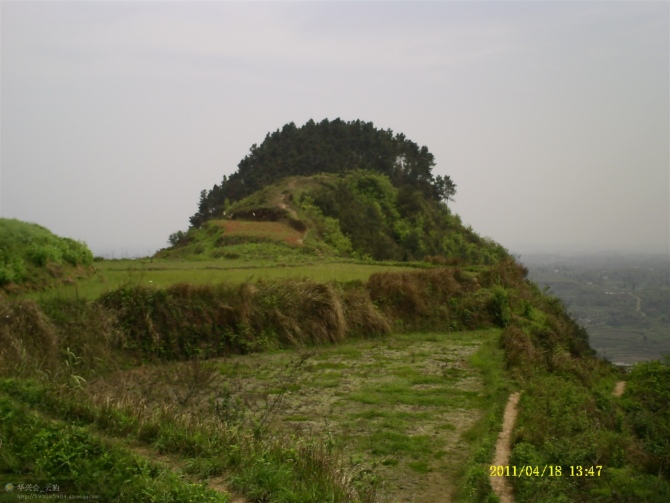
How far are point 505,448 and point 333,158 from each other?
4621cm

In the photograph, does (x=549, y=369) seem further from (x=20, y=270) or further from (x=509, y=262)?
(x=20, y=270)

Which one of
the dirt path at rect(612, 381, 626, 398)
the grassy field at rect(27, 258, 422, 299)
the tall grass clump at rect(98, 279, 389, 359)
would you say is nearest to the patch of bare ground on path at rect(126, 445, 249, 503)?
Result: the tall grass clump at rect(98, 279, 389, 359)

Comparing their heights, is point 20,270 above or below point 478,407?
above

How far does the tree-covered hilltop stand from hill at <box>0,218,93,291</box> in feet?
121

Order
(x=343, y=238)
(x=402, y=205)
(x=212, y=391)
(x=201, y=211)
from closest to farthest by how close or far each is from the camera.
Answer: (x=212, y=391), (x=343, y=238), (x=402, y=205), (x=201, y=211)

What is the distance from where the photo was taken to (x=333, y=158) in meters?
53.0

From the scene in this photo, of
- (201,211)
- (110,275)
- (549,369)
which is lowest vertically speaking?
(549,369)

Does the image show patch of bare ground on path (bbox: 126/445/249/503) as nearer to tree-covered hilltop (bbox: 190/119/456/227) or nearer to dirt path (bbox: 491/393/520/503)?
dirt path (bbox: 491/393/520/503)

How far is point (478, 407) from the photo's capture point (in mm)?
9977

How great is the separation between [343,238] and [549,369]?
17491 mm

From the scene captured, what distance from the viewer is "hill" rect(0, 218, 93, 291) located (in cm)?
1207

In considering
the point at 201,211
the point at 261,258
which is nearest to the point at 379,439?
the point at 261,258

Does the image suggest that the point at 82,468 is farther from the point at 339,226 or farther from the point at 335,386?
the point at 339,226
